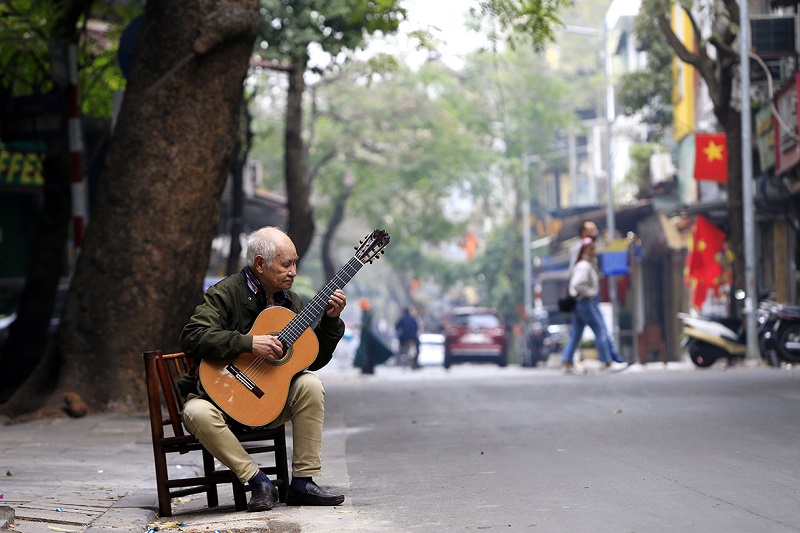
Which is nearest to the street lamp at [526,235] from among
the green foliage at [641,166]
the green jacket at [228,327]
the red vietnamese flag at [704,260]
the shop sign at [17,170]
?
the green foliage at [641,166]

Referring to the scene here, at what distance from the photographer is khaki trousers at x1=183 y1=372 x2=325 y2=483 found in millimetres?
7121

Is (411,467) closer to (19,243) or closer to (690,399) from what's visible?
(690,399)

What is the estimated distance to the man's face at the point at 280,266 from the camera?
287 inches

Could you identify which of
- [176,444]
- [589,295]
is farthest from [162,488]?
[589,295]

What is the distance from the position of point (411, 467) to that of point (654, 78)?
84.4 feet

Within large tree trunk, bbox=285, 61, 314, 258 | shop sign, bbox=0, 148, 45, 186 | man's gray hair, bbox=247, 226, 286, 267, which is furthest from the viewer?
shop sign, bbox=0, 148, 45, 186

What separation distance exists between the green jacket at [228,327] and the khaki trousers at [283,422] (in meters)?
0.18

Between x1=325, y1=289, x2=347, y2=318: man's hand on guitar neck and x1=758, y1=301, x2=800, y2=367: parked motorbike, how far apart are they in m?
15.0

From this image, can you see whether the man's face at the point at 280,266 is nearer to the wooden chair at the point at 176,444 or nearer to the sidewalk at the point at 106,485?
the wooden chair at the point at 176,444

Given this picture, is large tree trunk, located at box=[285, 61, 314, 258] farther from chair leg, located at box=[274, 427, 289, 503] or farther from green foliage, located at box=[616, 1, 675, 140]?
chair leg, located at box=[274, 427, 289, 503]

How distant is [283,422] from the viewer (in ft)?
24.3

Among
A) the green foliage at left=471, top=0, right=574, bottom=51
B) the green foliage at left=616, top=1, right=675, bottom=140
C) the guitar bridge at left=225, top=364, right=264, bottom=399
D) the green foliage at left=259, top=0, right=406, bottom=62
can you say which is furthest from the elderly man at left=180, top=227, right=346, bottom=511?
the green foliage at left=616, top=1, right=675, bottom=140

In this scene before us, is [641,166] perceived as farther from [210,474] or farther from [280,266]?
[280,266]

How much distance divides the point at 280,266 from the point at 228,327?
16.3 inches
